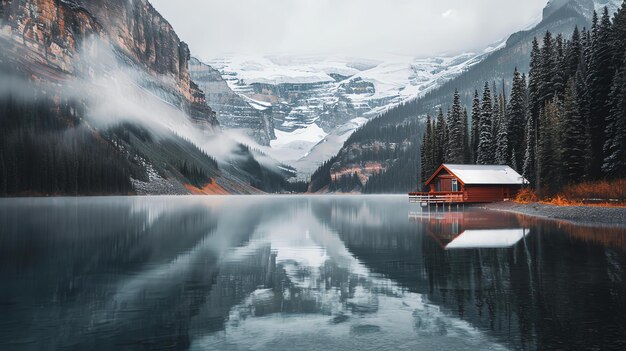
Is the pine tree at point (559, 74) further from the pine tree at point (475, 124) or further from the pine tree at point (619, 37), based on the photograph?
the pine tree at point (475, 124)

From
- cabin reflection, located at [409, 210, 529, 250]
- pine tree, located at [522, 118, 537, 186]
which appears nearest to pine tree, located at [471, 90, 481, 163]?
pine tree, located at [522, 118, 537, 186]

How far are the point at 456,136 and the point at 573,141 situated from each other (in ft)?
133

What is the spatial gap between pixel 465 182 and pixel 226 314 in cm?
6959

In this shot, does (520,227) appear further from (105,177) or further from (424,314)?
(105,177)

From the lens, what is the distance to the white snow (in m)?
80.2

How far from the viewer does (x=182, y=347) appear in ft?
39.6

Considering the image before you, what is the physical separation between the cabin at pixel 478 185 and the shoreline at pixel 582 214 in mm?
14139

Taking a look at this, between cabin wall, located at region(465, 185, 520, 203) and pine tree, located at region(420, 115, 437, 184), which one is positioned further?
pine tree, located at region(420, 115, 437, 184)

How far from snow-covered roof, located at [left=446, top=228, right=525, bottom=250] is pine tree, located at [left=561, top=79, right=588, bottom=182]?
81.9ft

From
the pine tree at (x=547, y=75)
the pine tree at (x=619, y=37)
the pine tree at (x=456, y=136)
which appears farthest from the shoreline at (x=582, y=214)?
the pine tree at (x=456, y=136)

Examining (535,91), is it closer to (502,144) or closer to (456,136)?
(502,144)

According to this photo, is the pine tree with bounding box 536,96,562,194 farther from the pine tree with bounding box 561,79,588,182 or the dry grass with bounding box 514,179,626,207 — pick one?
the dry grass with bounding box 514,179,626,207

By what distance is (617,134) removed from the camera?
5278 cm

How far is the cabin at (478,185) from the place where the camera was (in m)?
80.2
